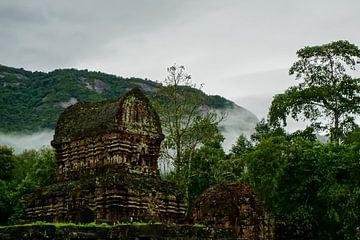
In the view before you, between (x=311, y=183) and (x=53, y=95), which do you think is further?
(x=53, y=95)

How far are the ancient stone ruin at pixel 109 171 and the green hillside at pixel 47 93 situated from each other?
4378cm

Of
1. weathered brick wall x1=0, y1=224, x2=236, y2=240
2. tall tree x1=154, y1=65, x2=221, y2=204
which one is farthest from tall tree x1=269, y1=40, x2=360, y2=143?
weathered brick wall x1=0, y1=224, x2=236, y2=240

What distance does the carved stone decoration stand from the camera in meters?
17.5

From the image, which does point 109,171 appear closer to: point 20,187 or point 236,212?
point 236,212

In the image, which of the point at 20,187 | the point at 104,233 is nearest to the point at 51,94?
the point at 20,187

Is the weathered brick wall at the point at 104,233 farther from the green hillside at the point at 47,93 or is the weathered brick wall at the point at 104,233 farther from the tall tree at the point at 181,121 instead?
the green hillside at the point at 47,93

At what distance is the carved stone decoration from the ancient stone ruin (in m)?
1.04

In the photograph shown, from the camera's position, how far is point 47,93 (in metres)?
77.1

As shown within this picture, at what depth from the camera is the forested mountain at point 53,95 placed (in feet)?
225

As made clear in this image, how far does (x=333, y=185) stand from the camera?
22.6 metres

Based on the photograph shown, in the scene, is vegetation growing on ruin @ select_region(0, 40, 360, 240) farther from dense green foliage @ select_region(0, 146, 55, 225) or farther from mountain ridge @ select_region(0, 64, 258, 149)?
mountain ridge @ select_region(0, 64, 258, 149)

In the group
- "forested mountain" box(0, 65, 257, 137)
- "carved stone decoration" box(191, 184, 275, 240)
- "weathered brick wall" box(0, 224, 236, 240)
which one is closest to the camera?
"weathered brick wall" box(0, 224, 236, 240)

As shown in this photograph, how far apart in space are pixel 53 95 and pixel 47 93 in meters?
2.56

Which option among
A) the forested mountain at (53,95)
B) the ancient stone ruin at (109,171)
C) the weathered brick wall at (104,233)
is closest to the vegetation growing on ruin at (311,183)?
the ancient stone ruin at (109,171)
